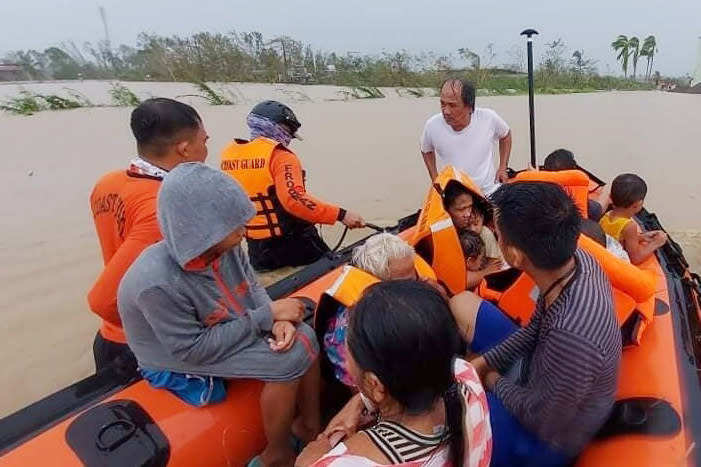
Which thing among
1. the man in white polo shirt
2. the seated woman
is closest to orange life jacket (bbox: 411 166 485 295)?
the man in white polo shirt

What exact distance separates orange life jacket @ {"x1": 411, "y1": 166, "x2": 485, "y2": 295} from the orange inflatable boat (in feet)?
1.35

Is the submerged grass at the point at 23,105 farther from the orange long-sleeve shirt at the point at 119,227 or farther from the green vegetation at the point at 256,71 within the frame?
the orange long-sleeve shirt at the point at 119,227

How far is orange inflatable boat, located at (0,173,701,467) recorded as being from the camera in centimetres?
124

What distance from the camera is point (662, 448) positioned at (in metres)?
1.20

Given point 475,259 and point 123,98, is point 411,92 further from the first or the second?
point 475,259

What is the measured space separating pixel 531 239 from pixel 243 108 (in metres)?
9.28

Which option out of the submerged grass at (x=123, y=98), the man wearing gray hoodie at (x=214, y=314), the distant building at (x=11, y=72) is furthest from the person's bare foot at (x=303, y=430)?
the distant building at (x=11, y=72)

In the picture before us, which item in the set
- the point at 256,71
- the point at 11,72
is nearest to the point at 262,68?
the point at 256,71

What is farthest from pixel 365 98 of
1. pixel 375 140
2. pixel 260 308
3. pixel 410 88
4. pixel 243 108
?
pixel 260 308

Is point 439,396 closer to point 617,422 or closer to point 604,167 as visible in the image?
point 617,422

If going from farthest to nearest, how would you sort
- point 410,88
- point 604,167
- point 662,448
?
point 410,88
point 604,167
point 662,448

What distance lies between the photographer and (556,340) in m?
1.09

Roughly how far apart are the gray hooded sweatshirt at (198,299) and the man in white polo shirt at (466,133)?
1798mm

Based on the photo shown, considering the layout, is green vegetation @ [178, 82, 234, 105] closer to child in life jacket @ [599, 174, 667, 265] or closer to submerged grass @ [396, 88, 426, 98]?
submerged grass @ [396, 88, 426, 98]
